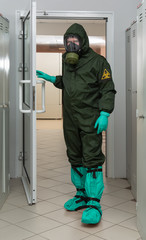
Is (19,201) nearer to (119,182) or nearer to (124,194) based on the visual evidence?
(124,194)

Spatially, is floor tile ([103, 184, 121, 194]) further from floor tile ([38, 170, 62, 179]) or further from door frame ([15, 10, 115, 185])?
floor tile ([38, 170, 62, 179])

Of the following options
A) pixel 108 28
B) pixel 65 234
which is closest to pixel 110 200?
pixel 65 234

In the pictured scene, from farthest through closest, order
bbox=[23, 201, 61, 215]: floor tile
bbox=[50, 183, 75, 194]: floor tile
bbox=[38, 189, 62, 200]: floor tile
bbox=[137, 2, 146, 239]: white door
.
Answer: bbox=[50, 183, 75, 194]: floor tile < bbox=[38, 189, 62, 200]: floor tile < bbox=[23, 201, 61, 215]: floor tile < bbox=[137, 2, 146, 239]: white door

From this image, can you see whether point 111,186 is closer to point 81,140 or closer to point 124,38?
point 81,140

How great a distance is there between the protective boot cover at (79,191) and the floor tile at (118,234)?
53 cm

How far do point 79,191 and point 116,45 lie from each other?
1884 millimetres

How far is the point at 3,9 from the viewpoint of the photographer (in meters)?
4.31

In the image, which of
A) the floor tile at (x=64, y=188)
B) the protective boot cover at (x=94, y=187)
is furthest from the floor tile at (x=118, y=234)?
the floor tile at (x=64, y=188)

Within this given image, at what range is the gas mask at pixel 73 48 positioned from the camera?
3.01m

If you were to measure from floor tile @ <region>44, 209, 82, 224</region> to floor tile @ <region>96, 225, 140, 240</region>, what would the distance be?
1.19 feet

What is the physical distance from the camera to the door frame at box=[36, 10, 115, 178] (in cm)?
429

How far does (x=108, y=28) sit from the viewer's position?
14.3 ft

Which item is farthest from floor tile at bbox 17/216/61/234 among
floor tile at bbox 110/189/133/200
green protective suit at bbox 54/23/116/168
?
floor tile at bbox 110/189/133/200

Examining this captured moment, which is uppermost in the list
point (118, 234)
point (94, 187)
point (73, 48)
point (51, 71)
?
point (51, 71)
